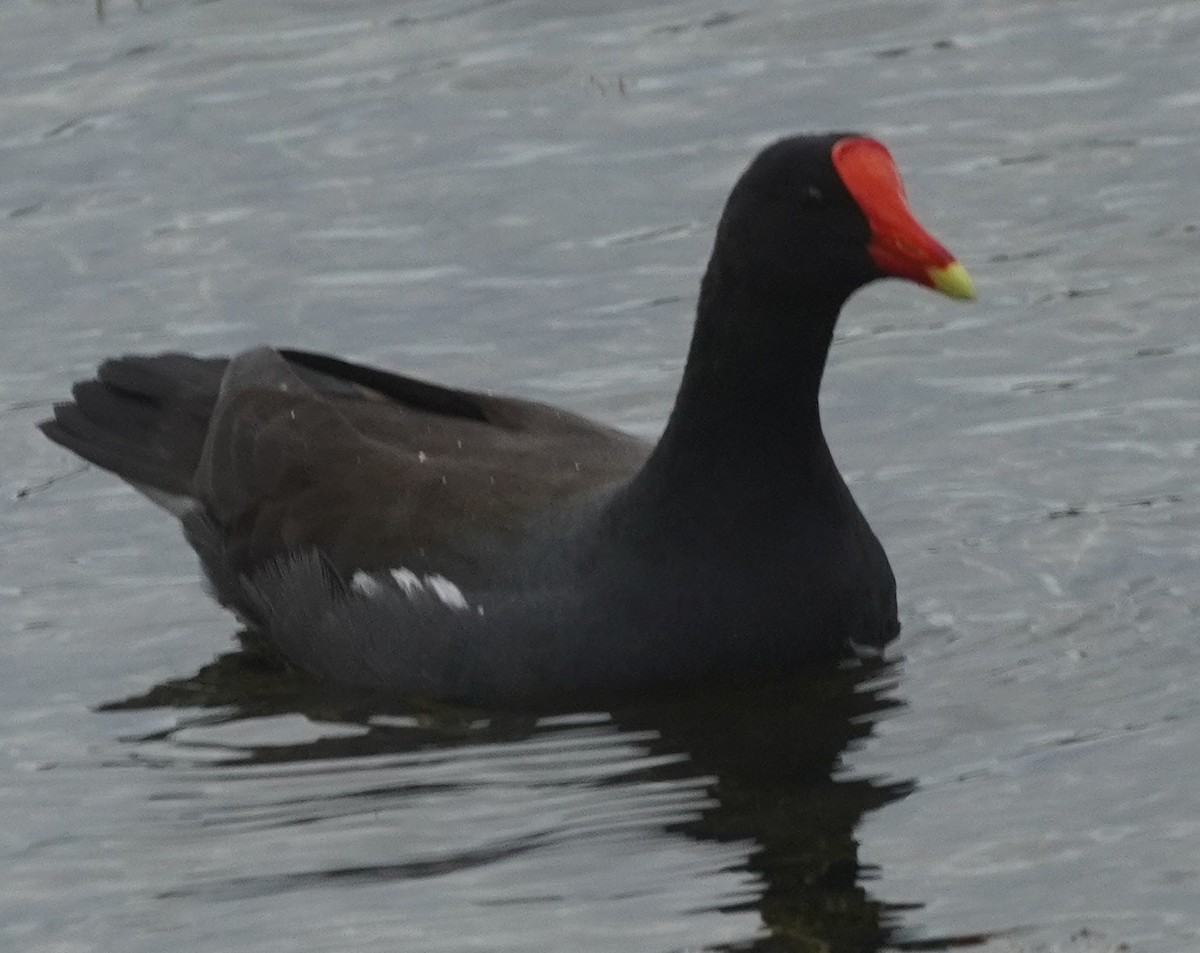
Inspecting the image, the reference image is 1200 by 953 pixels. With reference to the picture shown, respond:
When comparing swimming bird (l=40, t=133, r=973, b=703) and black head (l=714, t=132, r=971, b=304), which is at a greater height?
black head (l=714, t=132, r=971, b=304)

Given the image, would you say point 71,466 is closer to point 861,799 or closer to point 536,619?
point 536,619

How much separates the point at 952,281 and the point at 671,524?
0.95 metres

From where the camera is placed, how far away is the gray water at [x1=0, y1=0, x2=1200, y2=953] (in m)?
6.29

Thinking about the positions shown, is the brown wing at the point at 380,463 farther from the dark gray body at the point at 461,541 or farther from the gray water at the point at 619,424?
the gray water at the point at 619,424

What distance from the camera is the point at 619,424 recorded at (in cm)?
934

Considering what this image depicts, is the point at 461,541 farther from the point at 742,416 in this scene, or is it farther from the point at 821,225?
the point at 821,225

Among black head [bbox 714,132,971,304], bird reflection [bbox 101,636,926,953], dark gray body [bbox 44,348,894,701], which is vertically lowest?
bird reflection [bbox 101,636,926,953]

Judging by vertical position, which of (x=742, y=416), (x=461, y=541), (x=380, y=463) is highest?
(x=742, y=416)

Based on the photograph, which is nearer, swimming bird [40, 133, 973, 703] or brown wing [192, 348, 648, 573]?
swimming bird [40, 133, 973, 703]

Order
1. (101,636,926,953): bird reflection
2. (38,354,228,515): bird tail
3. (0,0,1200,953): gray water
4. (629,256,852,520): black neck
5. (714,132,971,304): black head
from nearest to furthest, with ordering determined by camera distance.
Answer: (101,636,926,953): bird reflection < (0,0,1200,953): gray water < (714,132,971,304): black head < (629,256,852,520): black neck < (38,354,228,515): bird tail

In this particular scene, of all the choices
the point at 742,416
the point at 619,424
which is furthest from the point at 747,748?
the point at 619,424

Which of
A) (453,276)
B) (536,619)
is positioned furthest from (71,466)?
(536,619)

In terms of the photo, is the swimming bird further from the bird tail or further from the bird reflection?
the bird tail

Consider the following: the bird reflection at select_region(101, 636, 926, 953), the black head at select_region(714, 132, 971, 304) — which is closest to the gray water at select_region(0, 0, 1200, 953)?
the bird reflection at select_region(101, 636, 926, 953)
